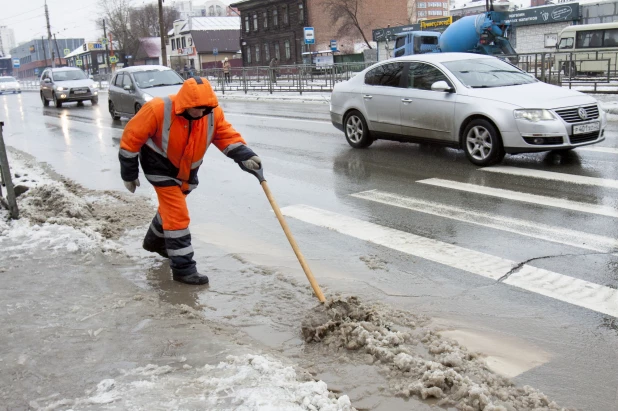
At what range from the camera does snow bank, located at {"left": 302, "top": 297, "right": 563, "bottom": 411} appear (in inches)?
120

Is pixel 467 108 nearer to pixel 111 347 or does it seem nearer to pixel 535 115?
pixel 535 115

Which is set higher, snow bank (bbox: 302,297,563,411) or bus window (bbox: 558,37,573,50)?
bus window (bbox: 558,37,573,50)

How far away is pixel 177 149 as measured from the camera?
462cm

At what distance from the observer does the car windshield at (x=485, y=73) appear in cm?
931

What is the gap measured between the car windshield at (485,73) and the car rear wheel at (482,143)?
767 mm

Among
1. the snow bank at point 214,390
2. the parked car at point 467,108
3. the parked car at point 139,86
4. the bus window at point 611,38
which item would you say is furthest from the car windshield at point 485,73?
the bus window at point 611,38

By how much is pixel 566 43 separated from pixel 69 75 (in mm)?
25561

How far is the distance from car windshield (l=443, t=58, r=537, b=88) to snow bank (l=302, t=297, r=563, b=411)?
20.0 ft

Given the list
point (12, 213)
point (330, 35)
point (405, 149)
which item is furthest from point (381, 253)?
point (330, 35)

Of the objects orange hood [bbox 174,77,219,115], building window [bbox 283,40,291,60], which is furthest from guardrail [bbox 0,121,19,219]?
building window [bbox 283,40,291,60]

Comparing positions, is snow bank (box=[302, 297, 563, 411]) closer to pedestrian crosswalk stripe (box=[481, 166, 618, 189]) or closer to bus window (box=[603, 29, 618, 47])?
pedestrian crosswalk stripe (box=[481, 166, 618, 189])

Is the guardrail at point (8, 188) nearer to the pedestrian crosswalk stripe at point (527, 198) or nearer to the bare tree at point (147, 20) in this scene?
the pedestrian crosswalk stripe at point (527, 198)

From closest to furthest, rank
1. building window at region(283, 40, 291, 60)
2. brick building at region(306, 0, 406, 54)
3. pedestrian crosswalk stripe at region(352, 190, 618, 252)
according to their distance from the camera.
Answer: pedestrian crosswalk stripe at region(352, 190, 618, 252)
brick building at region(306, 0, 406, 54)
building window at region(283, 40, 291, 60)

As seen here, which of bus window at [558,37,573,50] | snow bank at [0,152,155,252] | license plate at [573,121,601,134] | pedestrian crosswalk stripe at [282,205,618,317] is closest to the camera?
pedestrian crosswalk stripe at [282,205,618,317]
